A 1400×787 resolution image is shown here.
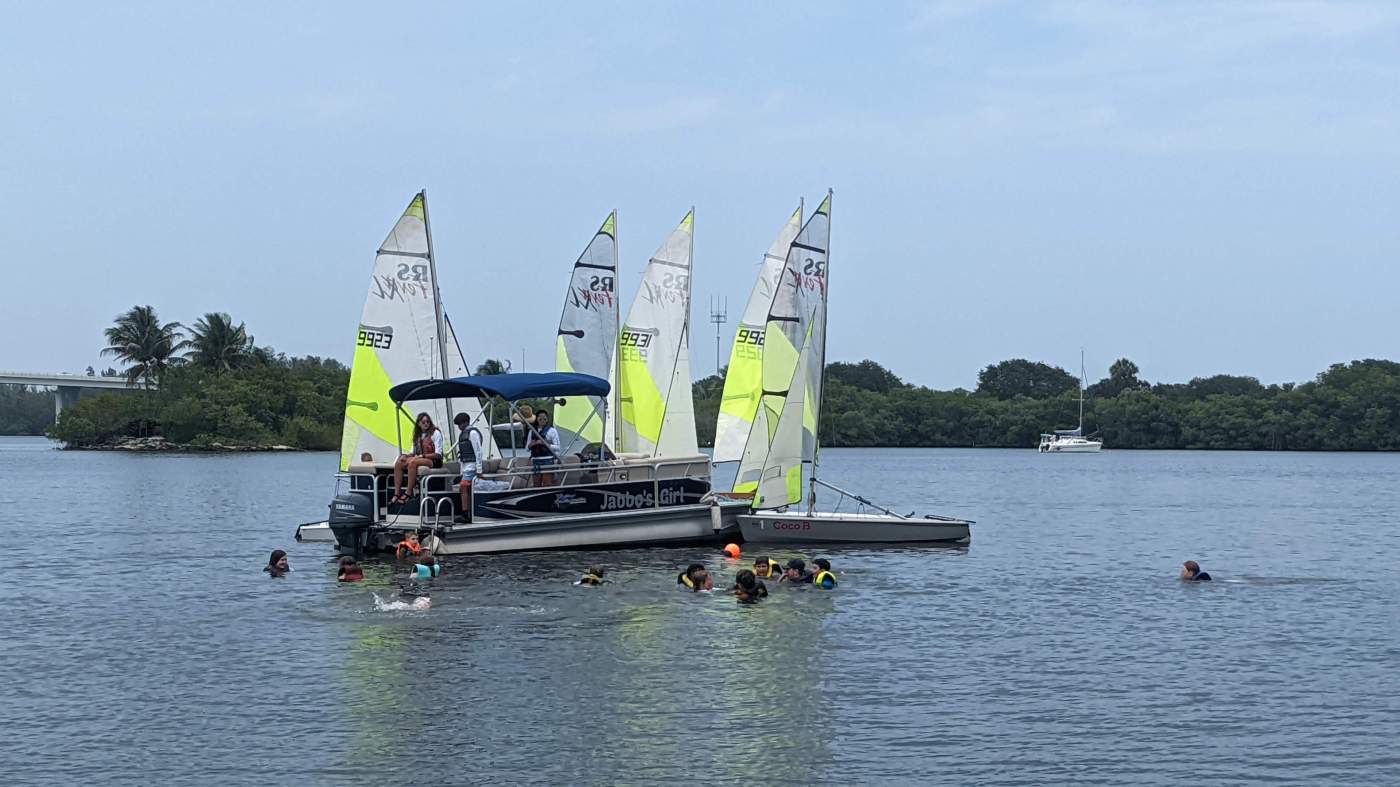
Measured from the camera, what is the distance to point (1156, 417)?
176750 mm

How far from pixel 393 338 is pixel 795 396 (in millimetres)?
9901

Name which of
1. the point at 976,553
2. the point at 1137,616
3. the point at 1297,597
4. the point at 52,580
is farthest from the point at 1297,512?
the point at 52,580

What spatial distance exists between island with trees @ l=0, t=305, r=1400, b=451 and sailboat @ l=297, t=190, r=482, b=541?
224 ft

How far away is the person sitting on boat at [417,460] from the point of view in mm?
33594

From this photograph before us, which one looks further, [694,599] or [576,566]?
[576,566]

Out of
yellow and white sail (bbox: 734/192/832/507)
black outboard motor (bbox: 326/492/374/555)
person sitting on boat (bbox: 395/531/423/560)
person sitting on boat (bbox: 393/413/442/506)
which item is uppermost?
yellow and white sail (bbox: 734/192/832/507)

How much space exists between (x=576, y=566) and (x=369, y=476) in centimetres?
494

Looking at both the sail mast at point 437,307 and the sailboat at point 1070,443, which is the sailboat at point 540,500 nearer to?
the sail mast at point 437,307

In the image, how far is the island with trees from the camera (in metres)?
143

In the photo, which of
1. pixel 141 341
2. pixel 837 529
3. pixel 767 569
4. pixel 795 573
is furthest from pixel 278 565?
pixel 141 341

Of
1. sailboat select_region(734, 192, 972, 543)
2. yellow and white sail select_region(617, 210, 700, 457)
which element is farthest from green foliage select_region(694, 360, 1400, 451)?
sailboat select_region(734, 192, 972, 543)

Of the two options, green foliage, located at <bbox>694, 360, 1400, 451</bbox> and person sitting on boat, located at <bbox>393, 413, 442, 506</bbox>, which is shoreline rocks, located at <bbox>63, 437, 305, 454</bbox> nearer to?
green foliage, located at <bbox>694, 360, 1400, 451</bbox>

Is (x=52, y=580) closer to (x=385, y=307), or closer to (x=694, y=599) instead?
(x=385, y=307)

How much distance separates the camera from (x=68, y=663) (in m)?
22.7
